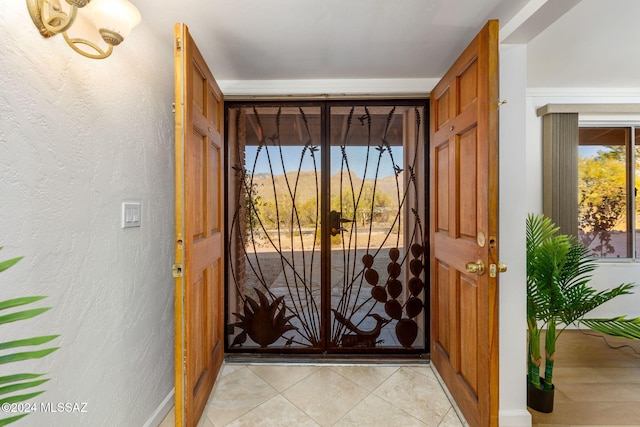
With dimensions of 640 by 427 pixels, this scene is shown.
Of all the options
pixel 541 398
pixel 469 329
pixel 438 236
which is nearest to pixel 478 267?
pixel 469 329

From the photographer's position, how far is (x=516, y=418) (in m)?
1.73

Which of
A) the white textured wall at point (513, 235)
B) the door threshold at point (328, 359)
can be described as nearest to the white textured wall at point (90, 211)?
the door threshold at point (328, 359)

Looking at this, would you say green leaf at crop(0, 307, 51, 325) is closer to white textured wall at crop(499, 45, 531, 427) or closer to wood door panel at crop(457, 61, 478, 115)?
wood door panel at crop(457, 61, 478, 115)

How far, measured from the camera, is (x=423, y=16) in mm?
1568

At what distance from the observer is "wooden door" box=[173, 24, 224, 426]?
142cm

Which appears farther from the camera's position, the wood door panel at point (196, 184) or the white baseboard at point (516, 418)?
the white baseboard at point (516, 418)

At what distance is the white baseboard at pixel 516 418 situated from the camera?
172 centimetres

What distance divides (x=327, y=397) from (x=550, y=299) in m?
1.51

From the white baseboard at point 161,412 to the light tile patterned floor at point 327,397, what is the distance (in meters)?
0.05

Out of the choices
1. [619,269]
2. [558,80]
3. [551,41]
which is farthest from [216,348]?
[619,269]

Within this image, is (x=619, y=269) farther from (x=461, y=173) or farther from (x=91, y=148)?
(x=91, y=148)

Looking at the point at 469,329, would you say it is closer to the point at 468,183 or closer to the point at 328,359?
the point at 468,183

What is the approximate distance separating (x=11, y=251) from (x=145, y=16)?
1.31 meters

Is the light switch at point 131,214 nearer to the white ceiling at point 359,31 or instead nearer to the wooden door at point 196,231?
the wooden door at point 196,231
